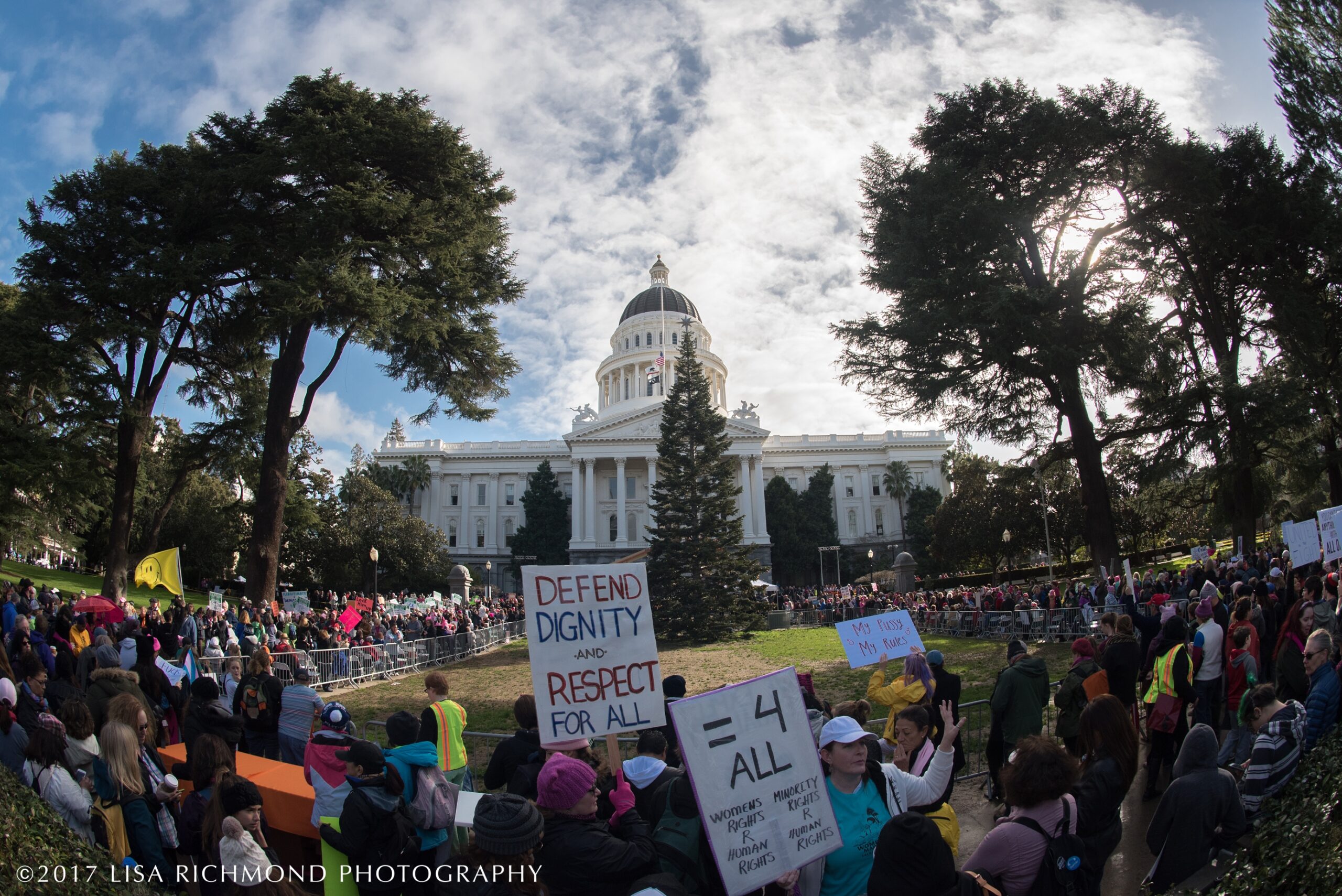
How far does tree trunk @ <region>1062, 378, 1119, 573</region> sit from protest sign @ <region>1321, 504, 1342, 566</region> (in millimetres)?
12170

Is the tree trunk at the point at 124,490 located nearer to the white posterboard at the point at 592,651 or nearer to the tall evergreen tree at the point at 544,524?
the white posterboard at the point at 592,651

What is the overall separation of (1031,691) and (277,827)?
245 inches

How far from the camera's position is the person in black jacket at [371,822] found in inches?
178

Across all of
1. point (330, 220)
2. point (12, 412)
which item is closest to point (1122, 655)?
point (330, 220)

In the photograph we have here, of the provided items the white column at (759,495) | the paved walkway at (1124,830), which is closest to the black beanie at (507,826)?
the paved walkway at (1124,830)

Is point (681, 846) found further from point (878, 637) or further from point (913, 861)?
point (878, 637)

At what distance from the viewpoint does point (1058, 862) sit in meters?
3.71

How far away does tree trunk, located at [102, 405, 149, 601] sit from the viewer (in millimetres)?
20766

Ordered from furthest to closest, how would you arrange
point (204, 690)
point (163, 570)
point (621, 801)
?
point (163, 570)
point (204, 690)
point (621, 801)

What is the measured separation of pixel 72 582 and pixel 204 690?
39767mm

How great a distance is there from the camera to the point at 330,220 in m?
19.8

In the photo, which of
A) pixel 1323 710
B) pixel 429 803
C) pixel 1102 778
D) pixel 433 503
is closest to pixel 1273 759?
pixel 1323 710

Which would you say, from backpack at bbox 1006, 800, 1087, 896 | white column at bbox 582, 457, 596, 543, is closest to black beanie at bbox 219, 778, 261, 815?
backpack at bbox 1006, 800, 1087, 896

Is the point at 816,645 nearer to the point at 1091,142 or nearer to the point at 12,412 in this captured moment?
the point at 1091,142
